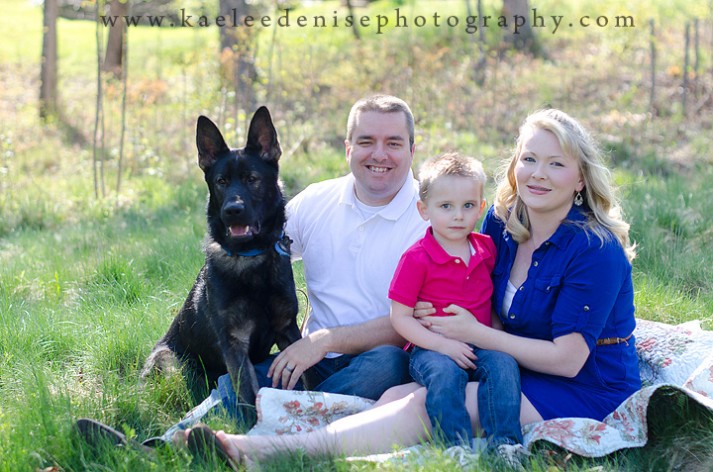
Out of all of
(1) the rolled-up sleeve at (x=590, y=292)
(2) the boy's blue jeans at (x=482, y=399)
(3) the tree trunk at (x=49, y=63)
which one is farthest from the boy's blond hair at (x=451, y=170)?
(3) the tree trunk at (x=49, y=63)

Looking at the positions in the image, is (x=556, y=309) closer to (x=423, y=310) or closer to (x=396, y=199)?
(x=423, y=310)

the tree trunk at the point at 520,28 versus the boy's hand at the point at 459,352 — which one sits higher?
the tree trunk at the point at 520,28

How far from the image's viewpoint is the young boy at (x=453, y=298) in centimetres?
319

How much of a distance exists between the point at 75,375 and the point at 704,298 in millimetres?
3689

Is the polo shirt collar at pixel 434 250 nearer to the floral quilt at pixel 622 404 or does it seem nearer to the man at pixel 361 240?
the man at pixel 361 240

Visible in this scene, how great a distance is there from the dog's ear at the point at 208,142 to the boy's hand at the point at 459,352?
144cm

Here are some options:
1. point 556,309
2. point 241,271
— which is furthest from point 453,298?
point 241,271

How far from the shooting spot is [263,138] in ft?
12.7

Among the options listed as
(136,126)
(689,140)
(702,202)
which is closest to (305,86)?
(136,126)

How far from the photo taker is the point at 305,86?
466 inches

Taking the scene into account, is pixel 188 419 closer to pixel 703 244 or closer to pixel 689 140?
pixel 703 244

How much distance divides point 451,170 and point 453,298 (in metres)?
0.57

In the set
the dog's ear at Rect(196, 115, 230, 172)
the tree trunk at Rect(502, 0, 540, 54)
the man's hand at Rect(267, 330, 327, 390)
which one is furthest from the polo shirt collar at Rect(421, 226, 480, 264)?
the tree trunk at Rect(502, 0, 540, 54)

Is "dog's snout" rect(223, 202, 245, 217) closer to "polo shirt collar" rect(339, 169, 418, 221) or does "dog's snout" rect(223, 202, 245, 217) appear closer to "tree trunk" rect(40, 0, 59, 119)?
"polo shirt collar" rect(339, 169, 418, 221)
